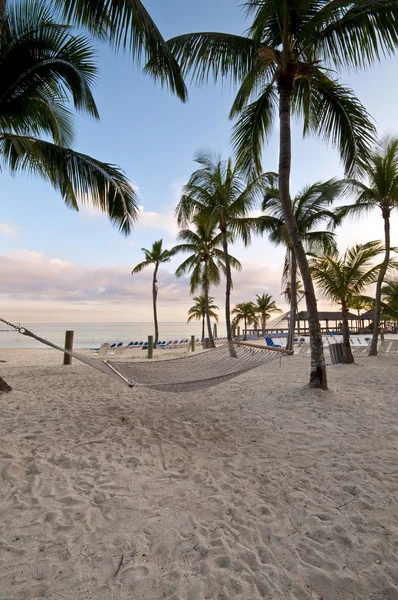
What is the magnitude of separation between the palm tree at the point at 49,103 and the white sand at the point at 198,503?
2936mm

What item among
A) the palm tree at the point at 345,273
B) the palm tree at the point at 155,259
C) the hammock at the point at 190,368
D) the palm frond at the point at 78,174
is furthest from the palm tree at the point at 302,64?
the palm tree at the point at 155,259

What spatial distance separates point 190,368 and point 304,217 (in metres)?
7.22

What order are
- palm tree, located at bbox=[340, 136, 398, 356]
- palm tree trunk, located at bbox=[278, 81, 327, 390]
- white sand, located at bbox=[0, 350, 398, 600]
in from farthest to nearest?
palm tree, located at bbox=[340, 136, 398, 356]
palm tree trunk, located at bbox=[278, 81, 327, 390]
white sand, located at bbox=[0, 350, 398, 600]

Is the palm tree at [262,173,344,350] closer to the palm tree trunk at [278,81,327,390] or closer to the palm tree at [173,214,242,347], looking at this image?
the palm tree at [173,214,242,347]

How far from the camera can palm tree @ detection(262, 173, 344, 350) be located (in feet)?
27.9

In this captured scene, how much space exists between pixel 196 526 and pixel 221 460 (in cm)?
71

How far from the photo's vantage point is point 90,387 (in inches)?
173

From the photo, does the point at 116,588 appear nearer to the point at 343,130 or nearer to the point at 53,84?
the point at 53,84

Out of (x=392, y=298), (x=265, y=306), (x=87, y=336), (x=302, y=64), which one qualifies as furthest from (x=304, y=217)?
(x=87, y=336)

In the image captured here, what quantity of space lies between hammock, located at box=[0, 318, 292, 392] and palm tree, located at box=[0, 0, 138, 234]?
218 centimetres

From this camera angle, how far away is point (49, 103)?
462 centimetres

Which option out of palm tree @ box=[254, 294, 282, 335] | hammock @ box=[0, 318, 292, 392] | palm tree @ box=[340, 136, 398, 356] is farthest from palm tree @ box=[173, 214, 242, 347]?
palm tree @ box=[254, 294, 282, 335]

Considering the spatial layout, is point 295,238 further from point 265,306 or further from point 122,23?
point 265,306

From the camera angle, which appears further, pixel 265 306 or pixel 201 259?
pixel 265 306
